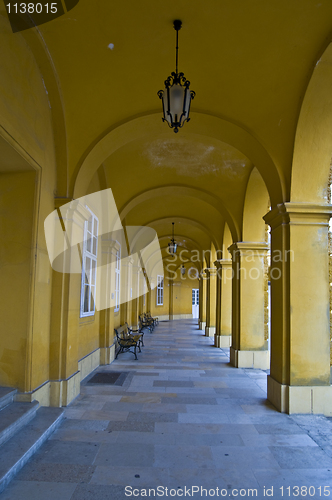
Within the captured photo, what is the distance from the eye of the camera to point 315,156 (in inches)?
219

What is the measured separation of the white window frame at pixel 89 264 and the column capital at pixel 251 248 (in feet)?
11.9

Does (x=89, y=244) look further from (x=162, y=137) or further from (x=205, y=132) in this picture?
(x=205, y=132)

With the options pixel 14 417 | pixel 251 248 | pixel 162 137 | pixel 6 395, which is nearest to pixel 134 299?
pixel 251 248

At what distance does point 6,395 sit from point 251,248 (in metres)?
6.57

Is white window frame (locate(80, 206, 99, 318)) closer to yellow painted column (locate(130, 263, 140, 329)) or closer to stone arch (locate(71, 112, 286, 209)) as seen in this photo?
stone arch (locate(71, 112, 286, 209))

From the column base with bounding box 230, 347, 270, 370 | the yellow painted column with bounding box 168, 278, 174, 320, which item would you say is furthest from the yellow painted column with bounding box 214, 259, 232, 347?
the yellow painted column with bounding box 168, 278, 174, 320

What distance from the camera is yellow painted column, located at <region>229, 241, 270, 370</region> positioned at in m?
9.00

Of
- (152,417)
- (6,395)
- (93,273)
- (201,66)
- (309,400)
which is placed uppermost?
(201,66)

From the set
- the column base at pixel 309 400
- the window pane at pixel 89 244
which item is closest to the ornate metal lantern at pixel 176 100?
the column base at pixel 309 400

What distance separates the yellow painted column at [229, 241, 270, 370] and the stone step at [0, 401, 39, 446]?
5.79 metres

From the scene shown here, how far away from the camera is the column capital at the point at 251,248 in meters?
8.98

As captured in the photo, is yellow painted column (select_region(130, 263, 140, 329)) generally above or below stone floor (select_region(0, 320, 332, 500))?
above

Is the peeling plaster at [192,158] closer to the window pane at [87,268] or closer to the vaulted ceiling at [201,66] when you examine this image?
the vaulted ceiling at [201,66]

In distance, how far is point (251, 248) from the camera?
29.6 ft
